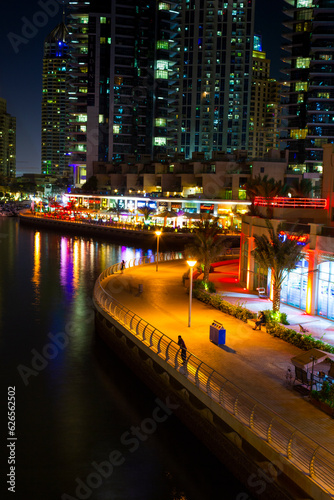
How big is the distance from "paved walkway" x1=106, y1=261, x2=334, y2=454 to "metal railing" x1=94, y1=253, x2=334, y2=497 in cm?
42

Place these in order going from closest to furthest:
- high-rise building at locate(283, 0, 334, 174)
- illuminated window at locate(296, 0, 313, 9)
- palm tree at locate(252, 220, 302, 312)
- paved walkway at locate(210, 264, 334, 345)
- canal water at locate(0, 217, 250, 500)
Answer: canal water at locate(0, 217, 250, 500) → paved walkway at locate(210, 264, 334, 345) → palm tree at locate(252, 220, 302, 312) → high-rise building at locate(283, 0, 334, 174) → illuminated window at locate(296, 0, 313, 9)

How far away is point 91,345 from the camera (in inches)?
1052

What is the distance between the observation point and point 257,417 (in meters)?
14.0

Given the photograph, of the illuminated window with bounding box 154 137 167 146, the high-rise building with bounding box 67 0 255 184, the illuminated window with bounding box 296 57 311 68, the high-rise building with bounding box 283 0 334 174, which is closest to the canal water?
the high-rise building with bounding box 283 0 334 174

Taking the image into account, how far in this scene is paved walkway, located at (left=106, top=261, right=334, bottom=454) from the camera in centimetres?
1434

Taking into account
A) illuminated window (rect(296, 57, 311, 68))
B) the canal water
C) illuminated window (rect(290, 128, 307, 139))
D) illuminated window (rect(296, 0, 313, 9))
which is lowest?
the canal water

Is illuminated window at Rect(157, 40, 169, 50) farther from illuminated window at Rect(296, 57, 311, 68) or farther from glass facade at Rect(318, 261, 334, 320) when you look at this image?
glass facade at Rect(318, 261, 334, 320)

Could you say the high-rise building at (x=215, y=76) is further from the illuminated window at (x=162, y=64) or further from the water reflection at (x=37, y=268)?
the water reflection at (x=37, y=268)

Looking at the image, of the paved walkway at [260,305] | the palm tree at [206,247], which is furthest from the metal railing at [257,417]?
the palm tree at [206,247]

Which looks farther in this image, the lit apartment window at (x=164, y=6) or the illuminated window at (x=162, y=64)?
the illuminated window at (x=162, y=64)

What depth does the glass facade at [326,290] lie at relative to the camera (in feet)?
79.1

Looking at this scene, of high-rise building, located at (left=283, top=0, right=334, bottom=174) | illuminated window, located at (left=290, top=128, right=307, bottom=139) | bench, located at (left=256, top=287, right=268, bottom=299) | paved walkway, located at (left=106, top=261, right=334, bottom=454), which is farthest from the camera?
illuminated window, located at (left=290, top=128, right=307, bottom=139)

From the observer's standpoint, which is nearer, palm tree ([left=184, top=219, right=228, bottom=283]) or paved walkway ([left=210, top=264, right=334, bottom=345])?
paved walkway ([left=210, top=264, right=334, bottom=345])

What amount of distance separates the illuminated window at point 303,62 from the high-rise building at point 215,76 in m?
61.2
